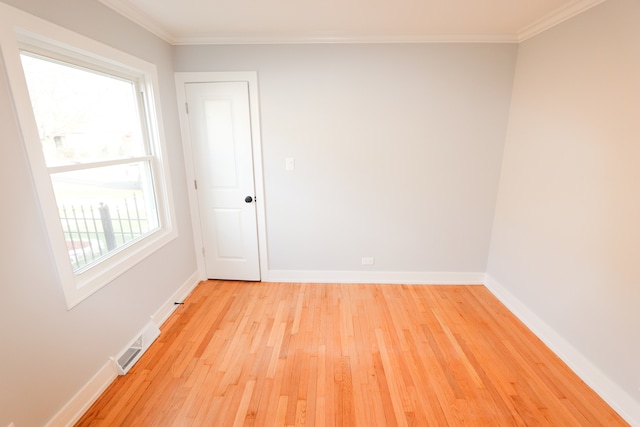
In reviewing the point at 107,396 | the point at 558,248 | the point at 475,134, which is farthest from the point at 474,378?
the point at 107,396

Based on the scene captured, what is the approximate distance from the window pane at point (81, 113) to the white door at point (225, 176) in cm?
58

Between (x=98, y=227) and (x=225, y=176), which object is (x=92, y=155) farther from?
(x=225, y=176)

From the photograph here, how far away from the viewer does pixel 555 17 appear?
2.06 metres

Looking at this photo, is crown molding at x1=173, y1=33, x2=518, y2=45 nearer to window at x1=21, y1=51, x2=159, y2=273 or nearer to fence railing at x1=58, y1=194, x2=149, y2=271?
window at x1=21, y1=51, x2=159, y2=273

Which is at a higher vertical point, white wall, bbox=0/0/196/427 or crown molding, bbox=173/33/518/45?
crown molding, bbox=173/33/518/45

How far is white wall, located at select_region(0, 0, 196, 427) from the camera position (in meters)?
1.27

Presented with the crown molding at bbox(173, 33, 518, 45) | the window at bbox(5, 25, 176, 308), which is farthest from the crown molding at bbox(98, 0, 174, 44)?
the window at bbox(5, 25, 176, 308)

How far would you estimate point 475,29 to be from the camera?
7.84ft

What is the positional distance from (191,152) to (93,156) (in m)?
1.00

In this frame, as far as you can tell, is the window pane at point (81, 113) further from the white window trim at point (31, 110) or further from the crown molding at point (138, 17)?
the crown molding at point (138, 17)

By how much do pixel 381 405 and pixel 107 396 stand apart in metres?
1.73

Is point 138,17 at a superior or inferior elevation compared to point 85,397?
superior

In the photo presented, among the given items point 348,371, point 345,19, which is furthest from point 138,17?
point 348,371

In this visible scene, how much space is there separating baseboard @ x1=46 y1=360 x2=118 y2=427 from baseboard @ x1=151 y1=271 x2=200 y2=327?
51 cm
